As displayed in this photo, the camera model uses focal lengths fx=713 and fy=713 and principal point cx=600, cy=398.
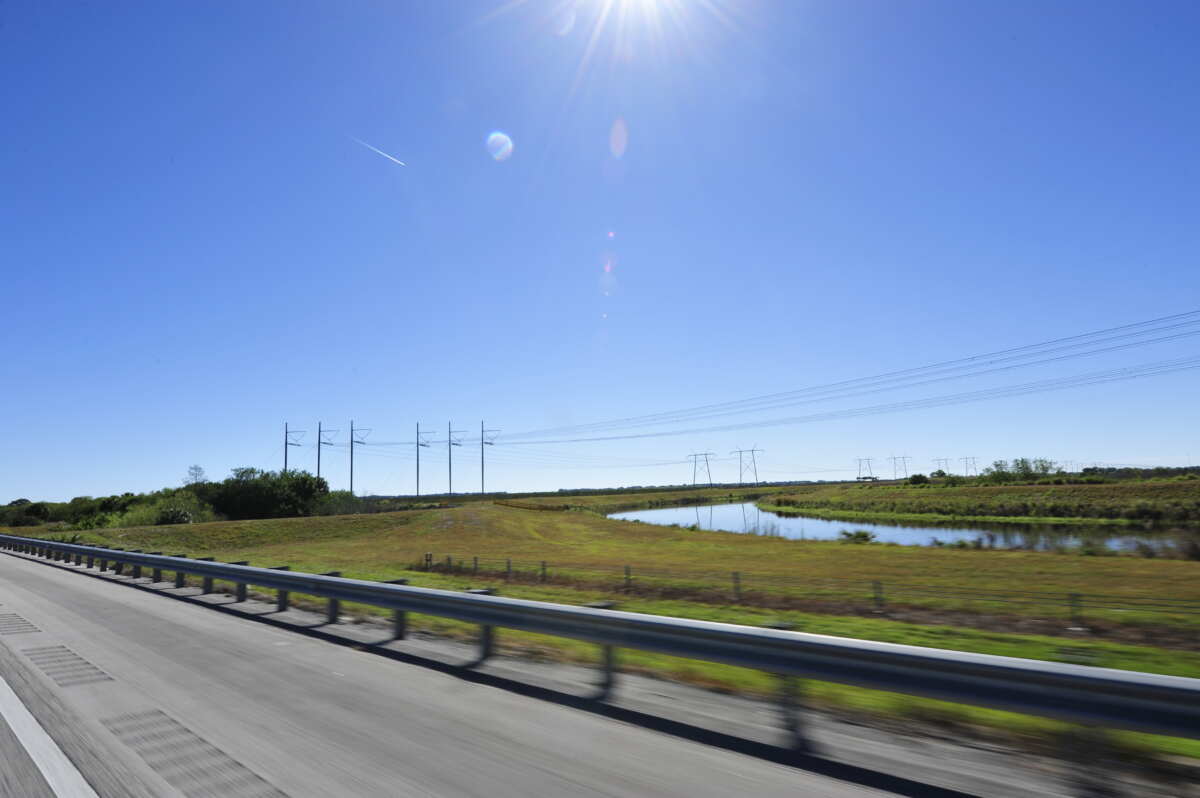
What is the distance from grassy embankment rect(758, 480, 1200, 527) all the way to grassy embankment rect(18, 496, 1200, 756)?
27280 mm

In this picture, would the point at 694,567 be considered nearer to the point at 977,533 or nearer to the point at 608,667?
the point at 608,667

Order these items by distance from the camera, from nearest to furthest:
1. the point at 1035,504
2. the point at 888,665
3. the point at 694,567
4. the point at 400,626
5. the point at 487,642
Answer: the point at 888,665
the point at 487,642
the point at 400,626
the point at 694,567
the point at 1035,504

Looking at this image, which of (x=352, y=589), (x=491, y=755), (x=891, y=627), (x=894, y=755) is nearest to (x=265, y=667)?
(x=352, y=589)

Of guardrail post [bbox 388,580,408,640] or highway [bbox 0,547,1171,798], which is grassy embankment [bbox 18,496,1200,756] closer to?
guardrail post [bbox 388,580,408,640]

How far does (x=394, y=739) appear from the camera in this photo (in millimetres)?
4902

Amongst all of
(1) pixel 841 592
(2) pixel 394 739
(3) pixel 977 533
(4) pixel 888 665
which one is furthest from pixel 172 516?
(4) pixel 888 665

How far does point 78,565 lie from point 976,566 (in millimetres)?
34317

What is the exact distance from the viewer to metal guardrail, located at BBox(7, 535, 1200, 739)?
12.0 ft

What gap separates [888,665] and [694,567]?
94.8ft

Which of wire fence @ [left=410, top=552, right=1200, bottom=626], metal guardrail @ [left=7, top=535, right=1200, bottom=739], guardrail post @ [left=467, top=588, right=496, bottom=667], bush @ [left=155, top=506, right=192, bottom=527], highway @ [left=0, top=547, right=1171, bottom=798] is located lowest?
wire fence @ [left=410, top=552, right=1200, bottom=626]

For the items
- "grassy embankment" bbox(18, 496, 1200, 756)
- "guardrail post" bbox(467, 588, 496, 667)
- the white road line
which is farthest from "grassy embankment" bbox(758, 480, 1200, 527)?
the white road line

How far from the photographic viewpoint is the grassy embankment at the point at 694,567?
808 centimetres

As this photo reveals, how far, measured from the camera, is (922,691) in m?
4.46

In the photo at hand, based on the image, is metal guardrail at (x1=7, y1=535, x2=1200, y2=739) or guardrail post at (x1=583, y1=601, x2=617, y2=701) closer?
metal guardrail at (x1=7, y1=535, x2=1200, y2=739)
